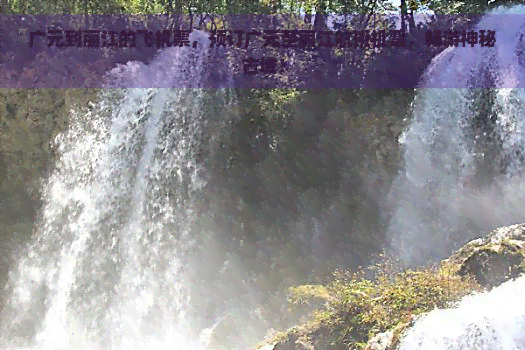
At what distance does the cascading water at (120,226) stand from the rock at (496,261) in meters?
6.43

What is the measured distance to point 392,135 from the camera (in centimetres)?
1417

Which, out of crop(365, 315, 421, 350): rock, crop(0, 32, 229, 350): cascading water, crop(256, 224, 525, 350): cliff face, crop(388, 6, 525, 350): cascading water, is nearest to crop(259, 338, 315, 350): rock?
crop(256, 224, 525, 350): cliff face

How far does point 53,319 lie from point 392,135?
30.6 ft

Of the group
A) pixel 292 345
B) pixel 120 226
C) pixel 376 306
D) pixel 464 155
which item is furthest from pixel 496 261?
pixel 120 226

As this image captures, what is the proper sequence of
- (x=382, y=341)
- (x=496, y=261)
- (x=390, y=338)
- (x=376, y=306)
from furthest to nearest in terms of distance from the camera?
(x=376, y=306), (x=496, y=261), (x=382, y=341), (x=390, y=338)

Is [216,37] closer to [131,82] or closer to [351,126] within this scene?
Result: [131,82]

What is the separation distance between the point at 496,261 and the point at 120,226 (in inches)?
369

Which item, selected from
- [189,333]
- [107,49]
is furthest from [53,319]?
[107,49]

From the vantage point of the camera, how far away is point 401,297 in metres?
8.20

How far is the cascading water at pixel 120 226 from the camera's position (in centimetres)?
1386

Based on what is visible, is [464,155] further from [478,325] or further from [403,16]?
[478,325]

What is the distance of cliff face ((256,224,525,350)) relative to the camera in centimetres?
776

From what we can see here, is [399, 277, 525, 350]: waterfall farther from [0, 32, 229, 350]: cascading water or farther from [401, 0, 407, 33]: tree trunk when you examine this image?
[401, 0, 407, 33]: tree trunk

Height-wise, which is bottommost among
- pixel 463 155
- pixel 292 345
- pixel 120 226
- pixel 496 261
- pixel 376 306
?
pixel 120 226
